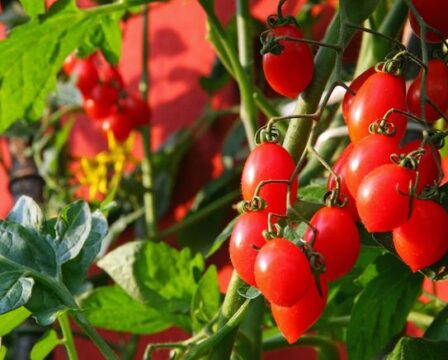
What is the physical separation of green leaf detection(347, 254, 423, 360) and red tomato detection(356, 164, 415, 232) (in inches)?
8.6

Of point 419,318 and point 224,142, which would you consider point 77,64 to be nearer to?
point 224,142

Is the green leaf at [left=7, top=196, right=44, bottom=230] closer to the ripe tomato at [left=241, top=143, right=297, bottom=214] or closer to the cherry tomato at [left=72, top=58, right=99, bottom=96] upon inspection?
the ripe tomato at [left=241, top=143, right=297, bottom=214]

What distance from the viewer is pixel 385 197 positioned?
1.54 feet

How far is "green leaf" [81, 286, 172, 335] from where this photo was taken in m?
0.86

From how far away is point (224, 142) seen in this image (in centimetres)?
135

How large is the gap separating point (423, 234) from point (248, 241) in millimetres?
90

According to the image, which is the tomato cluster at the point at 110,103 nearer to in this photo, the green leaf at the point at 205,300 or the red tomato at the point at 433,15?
the green leaf at the point at 205,300

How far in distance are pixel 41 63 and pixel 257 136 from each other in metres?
0.40

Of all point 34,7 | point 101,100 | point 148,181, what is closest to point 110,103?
point 101,100

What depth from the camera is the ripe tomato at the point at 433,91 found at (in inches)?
20.9

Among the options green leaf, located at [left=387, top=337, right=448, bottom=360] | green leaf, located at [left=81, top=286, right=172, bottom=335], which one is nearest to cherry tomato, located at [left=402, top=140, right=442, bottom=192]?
green leaf, located at [left=387, top=337, right=448, bottom=360]

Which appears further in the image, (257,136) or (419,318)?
(419,318)

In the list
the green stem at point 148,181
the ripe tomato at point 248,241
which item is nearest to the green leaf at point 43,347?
the ripe tomato at point 248,241

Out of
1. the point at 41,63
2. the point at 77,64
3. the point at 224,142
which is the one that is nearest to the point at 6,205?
the point at 77,64
